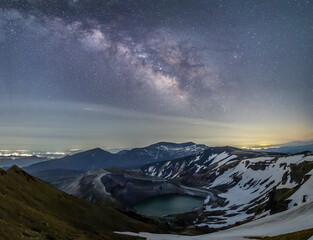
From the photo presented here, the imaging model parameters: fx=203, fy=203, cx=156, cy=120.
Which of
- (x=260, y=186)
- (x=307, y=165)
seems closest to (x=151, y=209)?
(x=260, y=186)

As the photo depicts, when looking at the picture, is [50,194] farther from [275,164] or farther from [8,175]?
[275,164]

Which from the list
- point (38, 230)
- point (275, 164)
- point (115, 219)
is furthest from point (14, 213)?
point (275, 164)

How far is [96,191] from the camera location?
650ft

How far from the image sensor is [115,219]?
50.5 metres

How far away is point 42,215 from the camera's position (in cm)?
2864

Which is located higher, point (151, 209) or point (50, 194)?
point (50, 194)

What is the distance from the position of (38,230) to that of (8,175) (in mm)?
20705

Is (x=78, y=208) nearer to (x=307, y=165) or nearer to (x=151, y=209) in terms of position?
(x=307, y=165)

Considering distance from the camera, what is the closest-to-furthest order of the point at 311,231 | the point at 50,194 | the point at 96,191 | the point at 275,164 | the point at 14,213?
the point at 14,213
the point at 311,231
the point at 50,194
the point at 275,164
the point at 96,191

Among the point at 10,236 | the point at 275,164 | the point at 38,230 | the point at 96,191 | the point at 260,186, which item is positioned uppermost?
the point at 10,236

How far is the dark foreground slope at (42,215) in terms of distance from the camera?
836 inches

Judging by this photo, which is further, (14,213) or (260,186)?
(260,186)

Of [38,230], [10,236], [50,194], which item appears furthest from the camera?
[50,194]

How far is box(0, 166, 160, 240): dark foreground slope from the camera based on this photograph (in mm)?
21234
